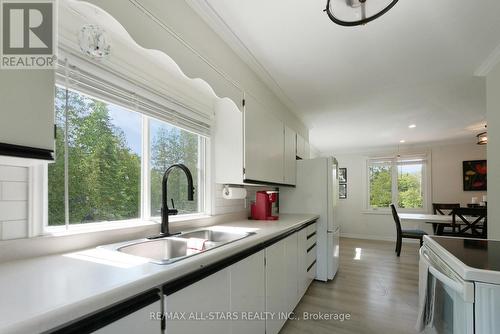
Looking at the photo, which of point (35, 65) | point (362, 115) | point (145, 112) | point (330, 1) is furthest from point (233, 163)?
point (362, 115)

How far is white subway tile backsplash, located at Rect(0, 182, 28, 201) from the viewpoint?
992mm

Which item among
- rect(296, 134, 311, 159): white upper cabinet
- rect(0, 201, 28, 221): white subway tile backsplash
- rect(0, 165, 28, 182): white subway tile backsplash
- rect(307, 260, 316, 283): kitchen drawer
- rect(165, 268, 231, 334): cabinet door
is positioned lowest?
rect(307, 260, 316, 283): kitchen drawer

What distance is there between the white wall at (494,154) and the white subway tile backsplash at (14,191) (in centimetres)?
342

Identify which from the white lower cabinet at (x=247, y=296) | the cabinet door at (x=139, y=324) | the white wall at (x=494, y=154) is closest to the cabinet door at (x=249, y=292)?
the white lower cabinet at (x=247, y=296)

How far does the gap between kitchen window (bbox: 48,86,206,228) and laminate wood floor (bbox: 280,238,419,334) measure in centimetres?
167

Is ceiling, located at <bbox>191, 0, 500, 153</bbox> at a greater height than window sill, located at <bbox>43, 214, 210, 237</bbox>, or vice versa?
ceiling, located at <bbox>191, 0, 500, 153</bbox>

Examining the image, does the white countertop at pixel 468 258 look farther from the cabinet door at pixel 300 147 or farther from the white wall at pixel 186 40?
the cabinet door at pixel 300 147

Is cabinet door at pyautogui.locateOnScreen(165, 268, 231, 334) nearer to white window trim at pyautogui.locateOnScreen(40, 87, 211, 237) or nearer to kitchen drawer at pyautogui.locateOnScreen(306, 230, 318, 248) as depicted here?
white window trim at pyautogui.locateOnScreen(40, 87, 211, 237)

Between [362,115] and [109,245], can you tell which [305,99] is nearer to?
[362,115]

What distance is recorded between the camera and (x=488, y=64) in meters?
2.31

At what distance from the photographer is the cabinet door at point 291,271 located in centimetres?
215

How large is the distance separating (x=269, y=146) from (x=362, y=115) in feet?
6.98

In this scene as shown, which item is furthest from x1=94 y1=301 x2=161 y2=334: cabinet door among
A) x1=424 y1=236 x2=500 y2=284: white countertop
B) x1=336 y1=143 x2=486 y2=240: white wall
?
x1=336 y1=143 x2=486 y2=240: white wall

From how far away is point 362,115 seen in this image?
3.90 meters
